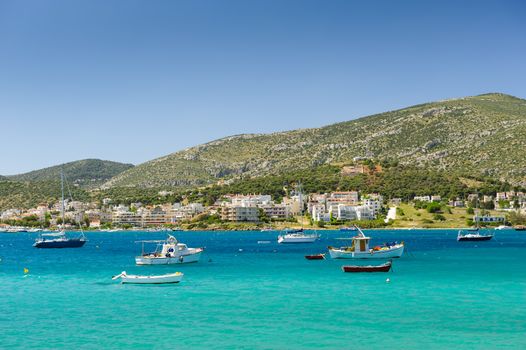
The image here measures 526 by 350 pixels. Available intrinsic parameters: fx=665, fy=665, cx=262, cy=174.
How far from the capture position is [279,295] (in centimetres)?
3966

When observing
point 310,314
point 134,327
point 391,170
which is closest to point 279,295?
point 310,314

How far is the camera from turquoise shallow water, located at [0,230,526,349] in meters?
27.1

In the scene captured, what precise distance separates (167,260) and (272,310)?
2955 cm

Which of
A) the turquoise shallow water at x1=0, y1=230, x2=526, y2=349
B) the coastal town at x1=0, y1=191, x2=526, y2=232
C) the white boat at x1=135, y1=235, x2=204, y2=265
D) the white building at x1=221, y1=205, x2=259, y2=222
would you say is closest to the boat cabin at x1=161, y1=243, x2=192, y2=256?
the white boat at x1=135, y1=235, x2=204, y2=265

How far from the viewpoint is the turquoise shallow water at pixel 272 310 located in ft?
88.8

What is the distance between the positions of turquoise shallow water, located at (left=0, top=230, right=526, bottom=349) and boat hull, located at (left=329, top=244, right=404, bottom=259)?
879 centimetres

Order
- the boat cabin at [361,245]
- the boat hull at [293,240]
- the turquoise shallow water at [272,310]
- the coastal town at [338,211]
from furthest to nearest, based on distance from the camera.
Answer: the coastal town at [338,211]
the boat hull at [293,240]
the boat cabin at [361,245]
the turquoise shallow water at [272,310]

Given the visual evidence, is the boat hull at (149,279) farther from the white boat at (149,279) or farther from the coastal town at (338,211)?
the coastal town at (338,211)

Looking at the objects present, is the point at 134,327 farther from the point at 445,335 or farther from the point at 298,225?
the point at 298,225

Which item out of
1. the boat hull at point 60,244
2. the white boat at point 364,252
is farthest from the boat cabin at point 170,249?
the boat hull at point 60,244

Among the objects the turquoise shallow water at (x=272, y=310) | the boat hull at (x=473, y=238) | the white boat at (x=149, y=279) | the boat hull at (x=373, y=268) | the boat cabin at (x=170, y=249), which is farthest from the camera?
the boat hull at (x=473, y=238)

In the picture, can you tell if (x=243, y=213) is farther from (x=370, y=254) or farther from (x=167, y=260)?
(x=167, y=260)

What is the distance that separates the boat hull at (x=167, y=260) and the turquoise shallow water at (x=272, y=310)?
17.2ft

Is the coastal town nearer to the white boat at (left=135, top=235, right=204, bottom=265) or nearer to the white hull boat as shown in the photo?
the white hull boat
